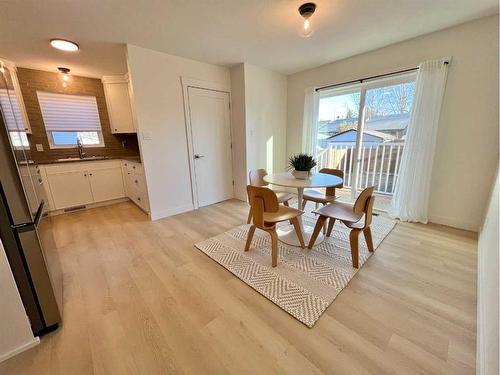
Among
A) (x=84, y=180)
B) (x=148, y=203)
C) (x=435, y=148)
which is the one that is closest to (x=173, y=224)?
(x=148, y=203)

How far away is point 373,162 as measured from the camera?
3.61m

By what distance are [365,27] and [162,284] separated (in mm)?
3317

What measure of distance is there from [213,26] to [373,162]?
10.5 feet

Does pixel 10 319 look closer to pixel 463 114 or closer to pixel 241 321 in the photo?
pixel 241 321

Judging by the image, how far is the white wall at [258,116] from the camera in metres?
3.44

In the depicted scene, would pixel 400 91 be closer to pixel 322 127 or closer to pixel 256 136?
pixel 322 127

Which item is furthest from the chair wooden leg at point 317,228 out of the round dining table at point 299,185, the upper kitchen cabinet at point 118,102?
the upper kitchen cabinet at point 118,102

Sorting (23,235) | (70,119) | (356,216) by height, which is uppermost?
(70,119)

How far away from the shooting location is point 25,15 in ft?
6.09

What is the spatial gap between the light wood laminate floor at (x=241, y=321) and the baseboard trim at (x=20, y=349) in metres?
0.03

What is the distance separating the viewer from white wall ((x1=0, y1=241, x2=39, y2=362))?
1103 mm

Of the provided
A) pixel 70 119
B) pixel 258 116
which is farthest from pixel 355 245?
pixel 70 119

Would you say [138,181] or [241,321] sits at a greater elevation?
[138,181]

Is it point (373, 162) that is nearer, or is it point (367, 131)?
point (367, 131)
